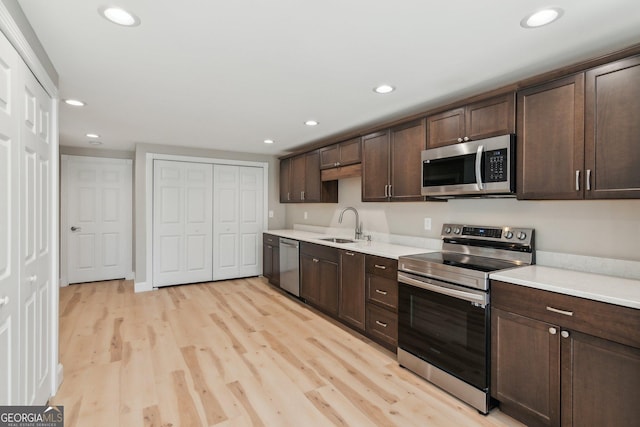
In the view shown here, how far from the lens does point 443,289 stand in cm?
233

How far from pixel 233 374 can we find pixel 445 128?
Answer: 2.68 m

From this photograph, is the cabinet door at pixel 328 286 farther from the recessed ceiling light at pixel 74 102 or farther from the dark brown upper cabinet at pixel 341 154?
the recessed ceiling light at pixel 74 102

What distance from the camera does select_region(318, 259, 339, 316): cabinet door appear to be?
3.60 metres

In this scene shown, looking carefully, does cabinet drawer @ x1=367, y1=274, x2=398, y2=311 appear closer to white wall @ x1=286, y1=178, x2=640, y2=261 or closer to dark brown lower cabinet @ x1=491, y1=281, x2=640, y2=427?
white wall @ x1=286, y1=178, x2=640, y2=261

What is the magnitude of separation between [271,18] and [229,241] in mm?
4455

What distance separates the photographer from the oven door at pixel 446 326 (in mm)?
2105

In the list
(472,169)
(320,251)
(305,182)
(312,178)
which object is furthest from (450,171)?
(305,182)

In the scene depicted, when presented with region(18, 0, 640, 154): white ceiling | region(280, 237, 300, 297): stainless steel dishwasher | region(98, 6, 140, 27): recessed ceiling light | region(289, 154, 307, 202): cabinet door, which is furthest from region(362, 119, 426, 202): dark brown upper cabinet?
region(98, 6, 140, 27): recessed ceiling light

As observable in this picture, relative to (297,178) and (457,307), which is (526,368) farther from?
(297,178)

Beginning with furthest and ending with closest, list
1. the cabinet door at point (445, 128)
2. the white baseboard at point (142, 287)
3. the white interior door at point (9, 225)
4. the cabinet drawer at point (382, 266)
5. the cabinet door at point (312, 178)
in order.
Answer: the white baseboard at point (142, 287) → the cabinet door at point (312, 178) → the cabinet drawer at point (382, 266) → the cabinet door at point (445, 128) → the white interior door at point (9, 225)

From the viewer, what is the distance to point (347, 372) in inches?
102

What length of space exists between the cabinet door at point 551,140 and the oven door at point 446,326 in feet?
2.69

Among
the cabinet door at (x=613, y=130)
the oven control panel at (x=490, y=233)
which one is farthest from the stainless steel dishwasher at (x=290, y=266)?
the cabinet door at (x=613, y=130)

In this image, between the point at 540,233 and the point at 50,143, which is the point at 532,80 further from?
the point at 50,143
